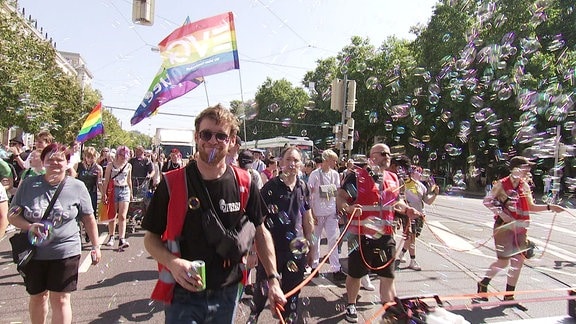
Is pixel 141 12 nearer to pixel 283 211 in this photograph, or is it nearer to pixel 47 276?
pixel 283 211

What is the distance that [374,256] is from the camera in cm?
445

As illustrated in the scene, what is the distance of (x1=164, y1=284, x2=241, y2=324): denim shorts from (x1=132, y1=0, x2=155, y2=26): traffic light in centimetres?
681

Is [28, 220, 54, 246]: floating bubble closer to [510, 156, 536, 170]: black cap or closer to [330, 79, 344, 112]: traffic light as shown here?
[510, 156, 536, 170]: black cap

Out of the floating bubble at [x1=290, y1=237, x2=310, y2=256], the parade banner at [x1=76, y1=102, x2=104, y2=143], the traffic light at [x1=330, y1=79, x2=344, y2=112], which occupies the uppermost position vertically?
the traffic light at [x1=330, y1=79, x2=344, y2=112]

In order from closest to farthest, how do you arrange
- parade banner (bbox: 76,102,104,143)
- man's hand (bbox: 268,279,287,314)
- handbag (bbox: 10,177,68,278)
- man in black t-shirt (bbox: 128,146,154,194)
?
man's hand (bbox: 268,279,287,314) → handbag (bbox: 10,177,68,278) → man in black t-shirt (bbox: 128,146,154,194) → parade banner (bbox: 76,102,104,143)

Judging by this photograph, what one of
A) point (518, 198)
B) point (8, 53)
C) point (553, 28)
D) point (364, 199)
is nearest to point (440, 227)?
point (518, 198)

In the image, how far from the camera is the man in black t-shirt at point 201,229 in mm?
2225

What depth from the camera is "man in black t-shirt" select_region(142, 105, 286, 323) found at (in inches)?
87.6

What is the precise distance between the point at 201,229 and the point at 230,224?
0.55 ft

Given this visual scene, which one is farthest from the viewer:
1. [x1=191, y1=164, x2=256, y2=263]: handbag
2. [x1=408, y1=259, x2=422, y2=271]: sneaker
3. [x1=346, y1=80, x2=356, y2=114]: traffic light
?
[x1=346, y1=80, x2=356, y2=114]: traffic light

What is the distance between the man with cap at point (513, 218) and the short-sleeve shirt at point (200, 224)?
402 centimetres

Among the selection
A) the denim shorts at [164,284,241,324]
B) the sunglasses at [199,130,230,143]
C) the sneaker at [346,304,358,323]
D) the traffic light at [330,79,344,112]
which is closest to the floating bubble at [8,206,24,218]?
the denim shorts at [164,284,241,324]

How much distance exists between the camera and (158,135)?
1003 inches

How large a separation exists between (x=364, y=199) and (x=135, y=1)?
5910 millimetres
